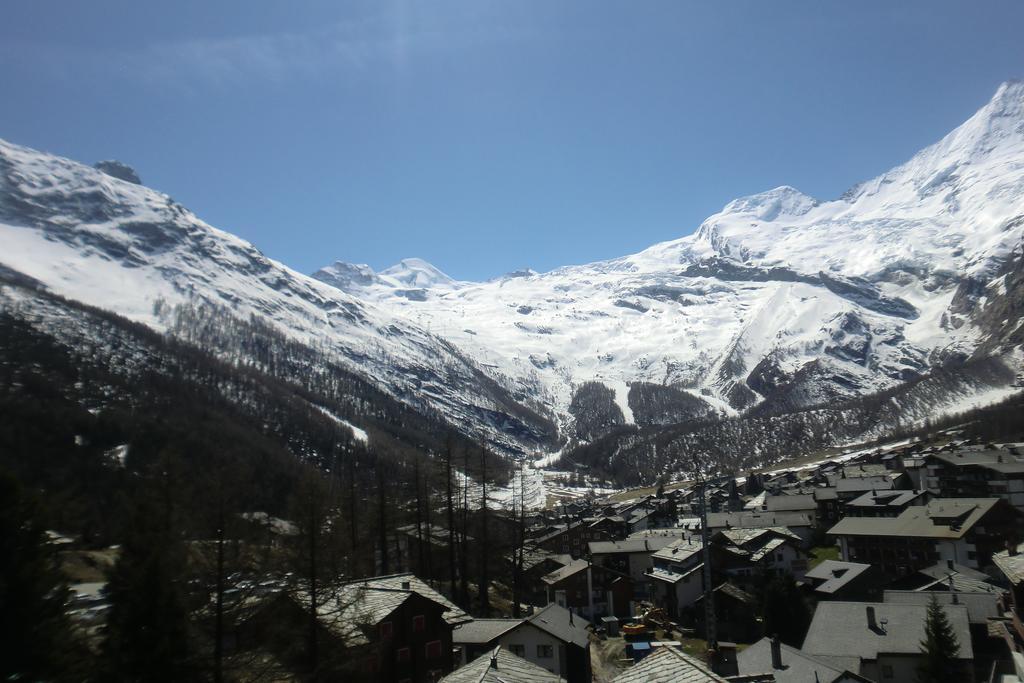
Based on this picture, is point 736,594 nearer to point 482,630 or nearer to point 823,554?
point 482,630

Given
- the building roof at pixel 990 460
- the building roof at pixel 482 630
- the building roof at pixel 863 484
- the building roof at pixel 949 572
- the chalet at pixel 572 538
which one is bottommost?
the building roof at pixel 482 630

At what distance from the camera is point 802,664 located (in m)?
34.7

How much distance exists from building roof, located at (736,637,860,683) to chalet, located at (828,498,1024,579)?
34130 millimetres

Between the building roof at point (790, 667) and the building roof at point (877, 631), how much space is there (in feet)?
16.6

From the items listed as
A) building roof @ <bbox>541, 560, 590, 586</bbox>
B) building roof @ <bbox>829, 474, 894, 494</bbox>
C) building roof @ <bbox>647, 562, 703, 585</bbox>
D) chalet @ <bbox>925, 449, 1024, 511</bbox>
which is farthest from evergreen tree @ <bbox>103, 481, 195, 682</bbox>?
building roof @ <bbox>829, 474, 894, 494</bbox>

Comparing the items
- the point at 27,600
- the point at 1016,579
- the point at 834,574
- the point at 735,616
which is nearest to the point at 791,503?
the point at 834,574

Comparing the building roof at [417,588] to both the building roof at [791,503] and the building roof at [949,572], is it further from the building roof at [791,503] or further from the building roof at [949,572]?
the building roof at [791,503]

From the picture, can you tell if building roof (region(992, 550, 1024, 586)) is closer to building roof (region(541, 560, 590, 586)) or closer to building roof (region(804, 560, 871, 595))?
building roof (region(804, 560, 871, 595))

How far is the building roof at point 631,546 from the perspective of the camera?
3135 inches

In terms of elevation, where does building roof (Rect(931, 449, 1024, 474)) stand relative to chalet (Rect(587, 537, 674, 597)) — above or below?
above

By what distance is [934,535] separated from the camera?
65625 millimetres

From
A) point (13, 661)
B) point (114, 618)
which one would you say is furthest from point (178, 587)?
point (13, 661)

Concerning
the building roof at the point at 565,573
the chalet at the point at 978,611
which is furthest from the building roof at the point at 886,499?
the building roof at the point at 565,573

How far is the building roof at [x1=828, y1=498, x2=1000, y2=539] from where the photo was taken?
218ft
